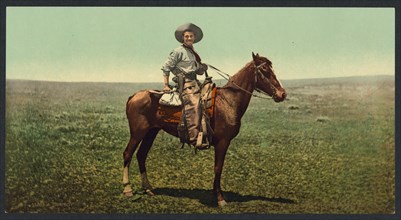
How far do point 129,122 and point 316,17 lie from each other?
3.19 m

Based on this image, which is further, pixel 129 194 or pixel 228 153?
pixel 228 153

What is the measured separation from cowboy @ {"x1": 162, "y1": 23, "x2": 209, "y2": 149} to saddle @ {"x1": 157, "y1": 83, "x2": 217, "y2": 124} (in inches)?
3.2

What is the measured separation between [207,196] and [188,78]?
1.76 meters

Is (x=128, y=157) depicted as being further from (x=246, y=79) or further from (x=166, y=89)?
(x=246, y=79)

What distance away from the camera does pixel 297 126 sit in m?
11.9

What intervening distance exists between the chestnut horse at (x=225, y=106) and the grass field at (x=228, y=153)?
31 cm

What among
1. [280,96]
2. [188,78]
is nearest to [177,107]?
[188,78]

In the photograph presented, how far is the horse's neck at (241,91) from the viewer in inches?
450

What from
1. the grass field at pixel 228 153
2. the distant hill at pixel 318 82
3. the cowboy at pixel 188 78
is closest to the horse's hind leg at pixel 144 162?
the grass field at pixel 228 153

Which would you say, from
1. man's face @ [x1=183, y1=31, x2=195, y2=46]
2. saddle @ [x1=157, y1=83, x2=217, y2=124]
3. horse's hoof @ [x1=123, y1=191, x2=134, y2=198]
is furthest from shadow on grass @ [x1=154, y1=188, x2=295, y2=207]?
man's face @ [x1=183, y1=31, x2=195, y2=46]

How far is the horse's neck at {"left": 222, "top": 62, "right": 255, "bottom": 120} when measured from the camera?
37.5 ft

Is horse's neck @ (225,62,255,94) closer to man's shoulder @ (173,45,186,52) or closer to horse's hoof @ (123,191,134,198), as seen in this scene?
man's shoulder @ (173,45,186,52)

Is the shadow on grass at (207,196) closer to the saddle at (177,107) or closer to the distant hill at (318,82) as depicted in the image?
the saddle at (177,107)

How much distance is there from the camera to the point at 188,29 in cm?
1164
